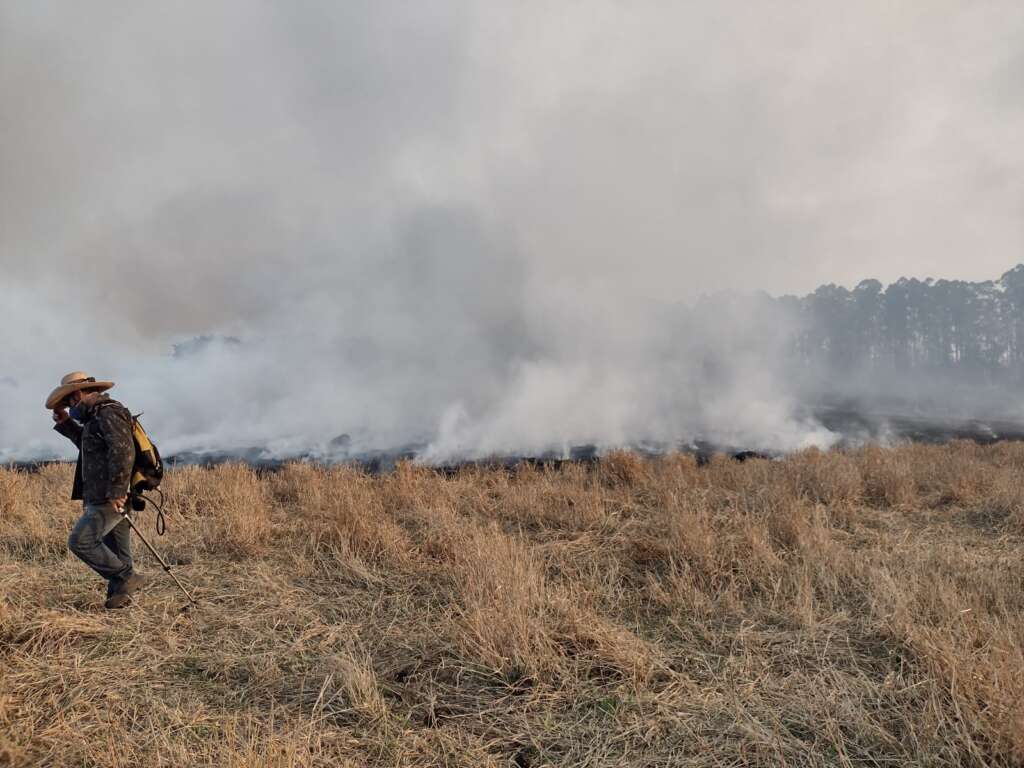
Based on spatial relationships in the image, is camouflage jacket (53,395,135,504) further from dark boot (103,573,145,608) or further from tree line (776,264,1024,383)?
tree line (776,264,1024,383)

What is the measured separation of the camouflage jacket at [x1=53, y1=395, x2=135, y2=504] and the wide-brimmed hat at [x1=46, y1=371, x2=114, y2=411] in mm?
225

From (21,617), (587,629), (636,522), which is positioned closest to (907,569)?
(636,522)

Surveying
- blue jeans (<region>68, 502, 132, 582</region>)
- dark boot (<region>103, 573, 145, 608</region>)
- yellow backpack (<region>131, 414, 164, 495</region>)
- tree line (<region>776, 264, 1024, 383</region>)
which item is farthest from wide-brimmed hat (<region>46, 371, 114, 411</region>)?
tree line (<region>776, 264, 1024, 383</region>)

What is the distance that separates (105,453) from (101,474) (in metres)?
0.16

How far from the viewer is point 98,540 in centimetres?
382

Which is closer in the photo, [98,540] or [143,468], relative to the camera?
[98,540]

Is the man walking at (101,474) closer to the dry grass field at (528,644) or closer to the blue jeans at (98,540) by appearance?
the blue jeans at (98,540)

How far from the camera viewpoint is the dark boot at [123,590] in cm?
389

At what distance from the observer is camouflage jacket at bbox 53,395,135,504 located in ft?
12.4

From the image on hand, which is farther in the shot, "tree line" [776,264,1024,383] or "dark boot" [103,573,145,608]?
"tree line" [776,264,1024,383]

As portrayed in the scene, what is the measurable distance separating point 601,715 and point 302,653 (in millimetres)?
2008

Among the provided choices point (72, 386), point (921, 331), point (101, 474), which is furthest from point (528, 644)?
point (921, 331)

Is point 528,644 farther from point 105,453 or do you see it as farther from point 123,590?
point 105,453

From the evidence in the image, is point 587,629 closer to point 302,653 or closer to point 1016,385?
point 302,653
